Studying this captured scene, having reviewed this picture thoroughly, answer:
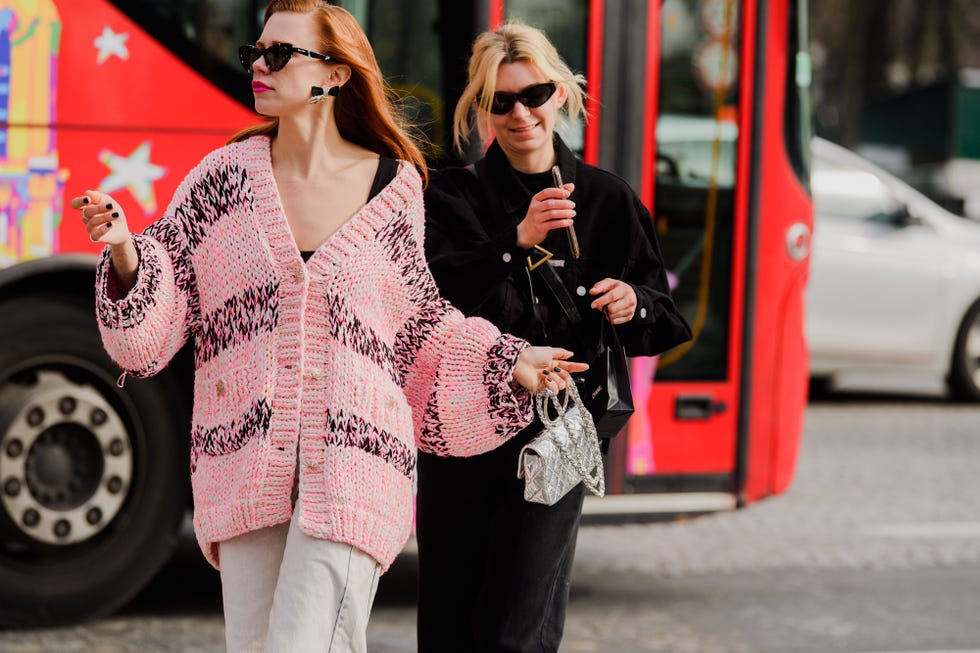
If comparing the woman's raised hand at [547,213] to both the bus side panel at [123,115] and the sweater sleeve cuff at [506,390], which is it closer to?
the sweater sleeve cuff at [506,390]

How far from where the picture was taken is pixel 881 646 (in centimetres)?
510

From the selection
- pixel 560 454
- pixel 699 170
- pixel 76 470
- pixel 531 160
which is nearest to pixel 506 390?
pixel 560 454

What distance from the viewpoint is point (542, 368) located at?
9.98 feet

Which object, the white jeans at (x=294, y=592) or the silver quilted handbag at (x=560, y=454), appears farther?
the silver quilted handbag at (x=560, y=454)

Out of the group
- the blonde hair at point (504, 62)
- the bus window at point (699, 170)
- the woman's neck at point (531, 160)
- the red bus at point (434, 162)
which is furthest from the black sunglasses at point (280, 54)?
the bus window at point (699, 170)

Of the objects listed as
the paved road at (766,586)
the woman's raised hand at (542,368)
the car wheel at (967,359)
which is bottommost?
the car wheel at (967,359)

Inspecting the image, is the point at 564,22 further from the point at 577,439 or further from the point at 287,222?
the point at 287,222

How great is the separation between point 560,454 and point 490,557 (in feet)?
1.03

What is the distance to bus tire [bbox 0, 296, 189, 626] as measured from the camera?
4.82 metres

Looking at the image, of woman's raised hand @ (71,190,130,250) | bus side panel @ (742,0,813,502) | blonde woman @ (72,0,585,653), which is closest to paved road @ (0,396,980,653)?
bus side panel @ (742,0,813,502)

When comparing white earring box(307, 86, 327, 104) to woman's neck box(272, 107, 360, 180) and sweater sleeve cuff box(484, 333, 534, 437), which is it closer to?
woman's neck box(272, 107, 360, 180)

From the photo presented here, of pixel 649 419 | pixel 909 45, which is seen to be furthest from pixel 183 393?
pixel 909 45

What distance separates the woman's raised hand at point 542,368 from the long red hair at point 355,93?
44 cm

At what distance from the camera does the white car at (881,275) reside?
1030 centimetres
